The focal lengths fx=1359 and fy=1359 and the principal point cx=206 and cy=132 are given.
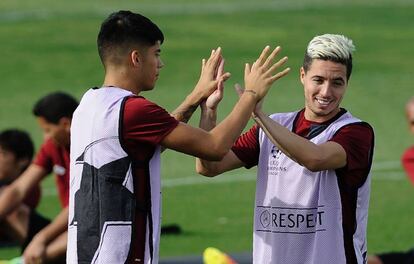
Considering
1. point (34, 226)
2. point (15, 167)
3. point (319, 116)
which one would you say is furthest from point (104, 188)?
point (15, 167)

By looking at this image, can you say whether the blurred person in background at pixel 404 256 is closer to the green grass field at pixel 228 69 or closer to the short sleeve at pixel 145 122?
the green grass field at pixel 228 69

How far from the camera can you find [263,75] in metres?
7.06

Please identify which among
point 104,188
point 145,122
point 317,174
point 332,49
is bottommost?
point 104,188

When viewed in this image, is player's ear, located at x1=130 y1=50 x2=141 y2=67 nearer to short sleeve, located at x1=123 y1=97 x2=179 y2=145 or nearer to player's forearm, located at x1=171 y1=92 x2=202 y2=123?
short sleeve, located at x1=123 y1=97 x2=179 y2=145

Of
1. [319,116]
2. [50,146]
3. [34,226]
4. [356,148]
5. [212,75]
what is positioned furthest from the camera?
[34,226]

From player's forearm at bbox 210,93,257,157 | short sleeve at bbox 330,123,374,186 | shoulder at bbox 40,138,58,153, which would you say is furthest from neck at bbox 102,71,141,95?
shoulder at bbox 40,138,58,153

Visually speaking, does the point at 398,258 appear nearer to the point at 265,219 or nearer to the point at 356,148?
the point at 265,219

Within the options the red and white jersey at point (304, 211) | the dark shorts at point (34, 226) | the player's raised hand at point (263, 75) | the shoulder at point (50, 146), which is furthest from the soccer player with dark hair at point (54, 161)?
the player's raised hand at point (263, 75)

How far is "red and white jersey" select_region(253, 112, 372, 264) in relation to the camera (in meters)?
7.18

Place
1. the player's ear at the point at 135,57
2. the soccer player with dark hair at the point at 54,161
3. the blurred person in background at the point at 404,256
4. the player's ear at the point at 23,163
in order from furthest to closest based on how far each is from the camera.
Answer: the player's ear at the point at 23,163
the soccer player with dark hair at the point at 54,161
the blurred person in background at the point at 404,256
the player's ear at the point at 135,57

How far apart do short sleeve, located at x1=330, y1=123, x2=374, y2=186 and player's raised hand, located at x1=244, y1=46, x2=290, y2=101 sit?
50 centimetres

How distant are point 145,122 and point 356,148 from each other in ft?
3.86

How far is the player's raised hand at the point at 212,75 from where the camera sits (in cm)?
745

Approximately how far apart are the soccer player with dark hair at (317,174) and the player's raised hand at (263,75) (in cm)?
12
